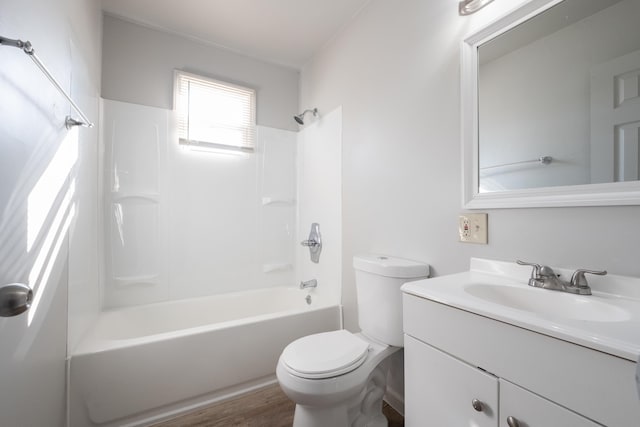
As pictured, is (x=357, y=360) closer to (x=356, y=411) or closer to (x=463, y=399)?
(x=356, y=411)

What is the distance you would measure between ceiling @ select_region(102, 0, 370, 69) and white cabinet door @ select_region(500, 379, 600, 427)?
2200 mm

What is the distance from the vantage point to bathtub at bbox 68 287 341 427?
1.33m

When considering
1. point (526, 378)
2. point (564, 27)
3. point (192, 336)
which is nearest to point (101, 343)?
point (192, 336)

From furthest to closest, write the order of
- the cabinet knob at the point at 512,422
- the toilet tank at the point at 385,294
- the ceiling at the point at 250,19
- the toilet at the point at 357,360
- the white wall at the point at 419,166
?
the ceiling at the point at 250,19
the toilet tank at the point at 385,294
the toilet at the point at 357,360
the white wall at the point at 419,166
the cabinet knob at the point at 512,422

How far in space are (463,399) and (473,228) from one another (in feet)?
2.17

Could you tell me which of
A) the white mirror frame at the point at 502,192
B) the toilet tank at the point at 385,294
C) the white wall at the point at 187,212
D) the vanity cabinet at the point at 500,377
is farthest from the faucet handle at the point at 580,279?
the white wall at the point at 187,212

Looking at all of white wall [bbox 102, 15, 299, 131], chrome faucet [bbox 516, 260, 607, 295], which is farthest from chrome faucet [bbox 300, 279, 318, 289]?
chrome faucet [bbox 516, 260, 607, 295]

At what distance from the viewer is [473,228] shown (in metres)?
1.16

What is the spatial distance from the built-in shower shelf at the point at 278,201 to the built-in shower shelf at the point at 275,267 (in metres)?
0.59

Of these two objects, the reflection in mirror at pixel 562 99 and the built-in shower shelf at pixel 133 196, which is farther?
the built-in shower shelf at pixel 133 196

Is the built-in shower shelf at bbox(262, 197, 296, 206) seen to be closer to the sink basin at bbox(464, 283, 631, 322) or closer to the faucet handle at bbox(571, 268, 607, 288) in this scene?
the sink basin at bbox(464, 283, 631, 322)

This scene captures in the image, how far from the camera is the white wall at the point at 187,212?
200 centimetres

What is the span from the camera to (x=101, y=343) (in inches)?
55.7

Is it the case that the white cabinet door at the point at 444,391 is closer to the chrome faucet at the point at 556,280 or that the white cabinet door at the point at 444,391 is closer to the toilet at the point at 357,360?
the toilet at the point at 357,360
